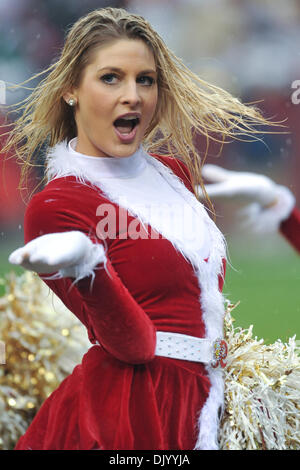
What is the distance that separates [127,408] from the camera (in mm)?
826

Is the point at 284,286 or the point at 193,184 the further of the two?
the point at 284,286

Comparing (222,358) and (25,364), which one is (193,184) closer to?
(222,358)

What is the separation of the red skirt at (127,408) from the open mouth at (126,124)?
0.29 meters

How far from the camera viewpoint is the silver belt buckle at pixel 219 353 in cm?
89

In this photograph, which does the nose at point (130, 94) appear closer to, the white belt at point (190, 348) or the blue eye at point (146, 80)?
the blue eye at point (146, 80)

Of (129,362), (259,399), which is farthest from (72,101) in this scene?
(259,399)

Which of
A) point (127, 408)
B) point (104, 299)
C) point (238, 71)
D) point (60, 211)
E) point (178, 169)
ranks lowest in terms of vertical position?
point (127, 408)

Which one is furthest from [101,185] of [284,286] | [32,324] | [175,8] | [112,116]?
[175,8]

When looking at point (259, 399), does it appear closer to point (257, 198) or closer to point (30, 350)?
point (257, 198)

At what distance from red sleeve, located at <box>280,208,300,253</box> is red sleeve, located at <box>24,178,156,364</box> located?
27 cm

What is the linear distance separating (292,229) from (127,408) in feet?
1.16

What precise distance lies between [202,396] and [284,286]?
5.57 feet

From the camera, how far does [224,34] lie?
2869 mm

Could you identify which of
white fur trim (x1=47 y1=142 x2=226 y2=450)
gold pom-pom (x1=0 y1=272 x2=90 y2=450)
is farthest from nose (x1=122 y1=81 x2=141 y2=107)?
gold pom-pom (x1=0 y1=272 x2=90 y2=450)
